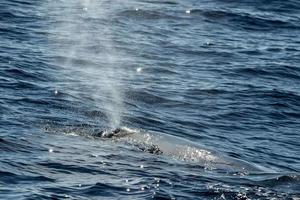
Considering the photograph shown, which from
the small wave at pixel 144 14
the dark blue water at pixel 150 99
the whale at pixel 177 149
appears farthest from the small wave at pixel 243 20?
the whale at pixel 177 149

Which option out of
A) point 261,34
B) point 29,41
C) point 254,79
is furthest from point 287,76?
point 29,41

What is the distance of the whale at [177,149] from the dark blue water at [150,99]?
4 cm

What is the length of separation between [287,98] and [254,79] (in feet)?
6.20

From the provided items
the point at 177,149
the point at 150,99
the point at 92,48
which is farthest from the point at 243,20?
the point at 177,149

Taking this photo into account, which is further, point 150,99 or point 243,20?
point 243,20

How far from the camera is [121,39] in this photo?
27547mm

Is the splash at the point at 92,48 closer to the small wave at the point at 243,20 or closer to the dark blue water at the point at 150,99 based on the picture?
the dark blue water at the point at 150,99

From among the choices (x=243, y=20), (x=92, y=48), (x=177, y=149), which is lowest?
(x=243, y=20)

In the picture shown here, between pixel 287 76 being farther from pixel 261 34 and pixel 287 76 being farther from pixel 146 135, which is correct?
pixel 146 135

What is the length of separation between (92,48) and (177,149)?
10344mm

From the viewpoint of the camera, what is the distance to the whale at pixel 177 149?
1559 centimetres

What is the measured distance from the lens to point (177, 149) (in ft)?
53.8

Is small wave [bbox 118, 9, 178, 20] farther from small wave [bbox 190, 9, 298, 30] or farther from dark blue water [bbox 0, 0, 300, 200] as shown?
small wave [bbox 190, 9, 298, 30]

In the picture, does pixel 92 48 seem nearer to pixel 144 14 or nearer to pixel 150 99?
pixel 150 99
